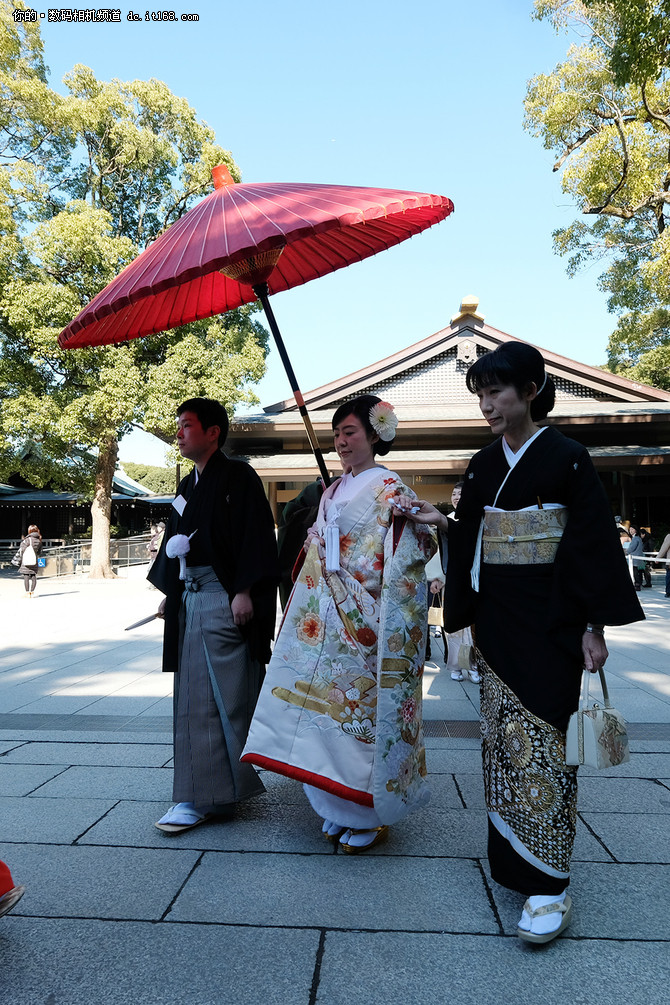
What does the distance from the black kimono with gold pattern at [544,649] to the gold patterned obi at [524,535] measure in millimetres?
18

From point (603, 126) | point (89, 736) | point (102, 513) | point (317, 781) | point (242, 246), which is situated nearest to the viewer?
point (242, 246)

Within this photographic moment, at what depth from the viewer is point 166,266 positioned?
231 centimetres

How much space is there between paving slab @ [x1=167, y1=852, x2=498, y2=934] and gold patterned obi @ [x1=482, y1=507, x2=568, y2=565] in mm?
1065

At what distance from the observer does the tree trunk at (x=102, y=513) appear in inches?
683

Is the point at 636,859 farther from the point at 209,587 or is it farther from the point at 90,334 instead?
the point at 90,334

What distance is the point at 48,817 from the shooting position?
2.79m

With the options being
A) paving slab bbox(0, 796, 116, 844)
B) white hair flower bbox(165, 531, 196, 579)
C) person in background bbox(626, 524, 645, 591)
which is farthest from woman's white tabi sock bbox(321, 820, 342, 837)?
person in background bbox(626, 524, 645, 591)

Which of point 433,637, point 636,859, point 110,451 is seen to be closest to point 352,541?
point 636,859

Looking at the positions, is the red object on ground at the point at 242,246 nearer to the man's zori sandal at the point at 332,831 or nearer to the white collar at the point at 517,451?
the white collar at the point at 517,451

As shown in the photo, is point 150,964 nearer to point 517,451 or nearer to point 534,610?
point 534,610

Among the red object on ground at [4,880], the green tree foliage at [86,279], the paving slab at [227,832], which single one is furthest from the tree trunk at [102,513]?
the red object on ground at [4,880]

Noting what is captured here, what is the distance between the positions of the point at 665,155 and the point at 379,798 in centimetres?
1459

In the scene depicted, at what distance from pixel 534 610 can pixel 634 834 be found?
1.18 m

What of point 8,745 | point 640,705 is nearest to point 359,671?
point 8,745
